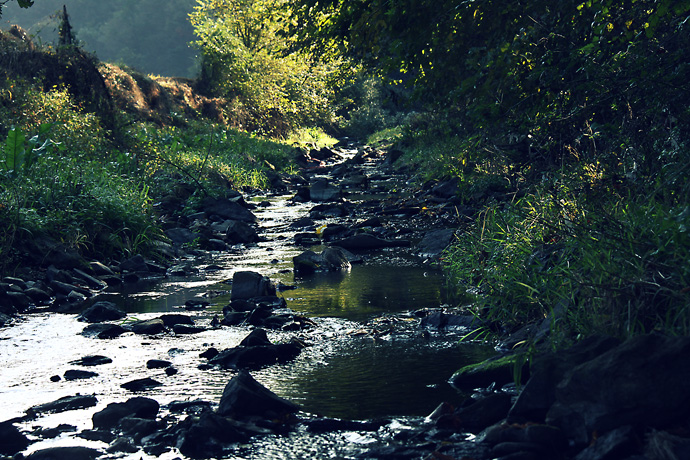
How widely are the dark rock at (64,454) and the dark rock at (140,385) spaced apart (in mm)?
1031

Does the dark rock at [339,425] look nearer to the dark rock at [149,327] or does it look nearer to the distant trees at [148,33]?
the dark rock at [149,327]

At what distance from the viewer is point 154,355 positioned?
5449mm

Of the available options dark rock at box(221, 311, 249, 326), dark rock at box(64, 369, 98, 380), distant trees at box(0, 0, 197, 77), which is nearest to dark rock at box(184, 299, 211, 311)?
dark rock at box(221, 311, 249, 326)

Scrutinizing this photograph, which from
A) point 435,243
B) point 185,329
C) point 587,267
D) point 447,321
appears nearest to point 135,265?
point 185,329

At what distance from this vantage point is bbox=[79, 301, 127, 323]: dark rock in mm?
6680

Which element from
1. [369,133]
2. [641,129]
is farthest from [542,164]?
[369,133]

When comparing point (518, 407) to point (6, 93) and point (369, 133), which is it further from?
point (369, 133)

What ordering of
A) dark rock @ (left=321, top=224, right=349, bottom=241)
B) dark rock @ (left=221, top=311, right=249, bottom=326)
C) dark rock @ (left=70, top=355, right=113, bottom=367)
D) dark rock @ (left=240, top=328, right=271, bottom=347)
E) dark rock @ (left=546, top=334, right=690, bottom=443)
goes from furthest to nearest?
dark rock @ (left=321, top=224, right=349, bottom=241) < dark rock @ (left=221, top=311, right=249, bottom=326) < dark rock @ (left=240, top=328, right=271, bottom=347) < dark rock @ (left=70, top=355, right=113, bottom=367) < dark rock @ (left=546, top=334, right=690, bottom=443)

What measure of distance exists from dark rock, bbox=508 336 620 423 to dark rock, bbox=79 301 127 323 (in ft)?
14.5

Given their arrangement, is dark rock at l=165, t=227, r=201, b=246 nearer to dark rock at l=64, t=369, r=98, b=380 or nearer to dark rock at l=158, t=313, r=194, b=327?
dark rock at l=158, t=313, r=194, b=327

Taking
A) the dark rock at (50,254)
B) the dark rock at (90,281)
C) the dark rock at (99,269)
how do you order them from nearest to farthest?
the dark rock at (90,281) → the dark rock at (50,254) → the dark rock at (99,269)

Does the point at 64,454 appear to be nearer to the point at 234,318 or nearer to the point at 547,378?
the point at 547,378

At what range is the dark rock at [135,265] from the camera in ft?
30.1

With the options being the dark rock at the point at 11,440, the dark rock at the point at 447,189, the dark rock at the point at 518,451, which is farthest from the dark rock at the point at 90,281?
the dark rock at the point at 447,189
